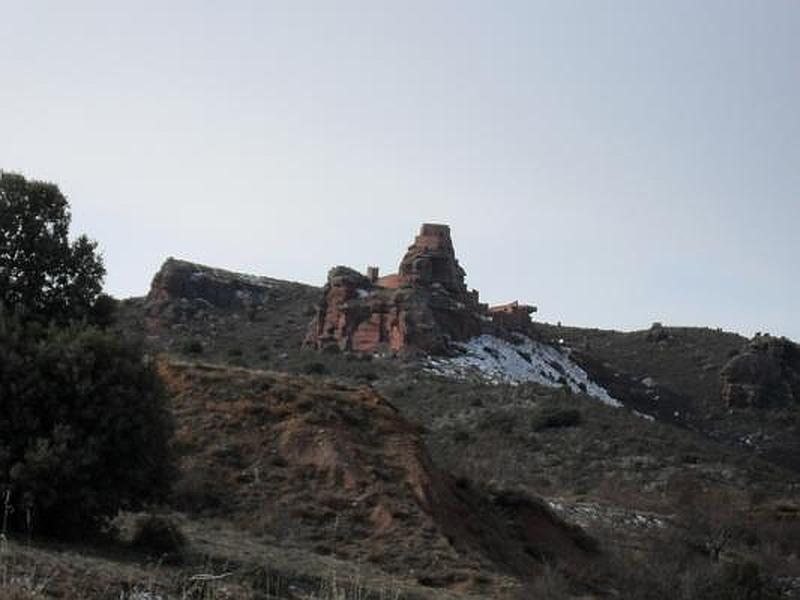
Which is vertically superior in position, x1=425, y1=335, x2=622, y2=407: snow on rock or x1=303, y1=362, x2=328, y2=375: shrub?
x1=425, y1=335, x2=622, y2=407: snow on rock

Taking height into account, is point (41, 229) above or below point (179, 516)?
above

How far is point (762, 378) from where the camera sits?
80125mm

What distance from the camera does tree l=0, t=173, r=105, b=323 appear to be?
63.4 ft

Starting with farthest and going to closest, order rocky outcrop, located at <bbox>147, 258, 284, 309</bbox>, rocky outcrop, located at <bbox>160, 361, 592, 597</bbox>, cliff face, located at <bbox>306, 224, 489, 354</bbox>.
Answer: rocky outcrop, located at <bbox>147, 258, 284, 309</bbox> < cliff face, located at <bbox>306, 224, 489, 354</bbox> < rocky outcrop, located at <bbox>160, 361, 592, 597</bbox>

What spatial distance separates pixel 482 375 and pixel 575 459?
59.9ft

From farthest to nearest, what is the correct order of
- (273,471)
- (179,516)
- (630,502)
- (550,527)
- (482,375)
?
(482,375) < (630,502) < (550,527) < (273,471) < (179,516)

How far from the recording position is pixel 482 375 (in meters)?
67.1

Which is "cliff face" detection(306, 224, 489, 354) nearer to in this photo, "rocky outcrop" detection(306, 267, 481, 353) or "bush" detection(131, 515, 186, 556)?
"rocky outcrop" detection(306, 267, 481, 353)

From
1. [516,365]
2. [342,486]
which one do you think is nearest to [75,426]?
[342,486]

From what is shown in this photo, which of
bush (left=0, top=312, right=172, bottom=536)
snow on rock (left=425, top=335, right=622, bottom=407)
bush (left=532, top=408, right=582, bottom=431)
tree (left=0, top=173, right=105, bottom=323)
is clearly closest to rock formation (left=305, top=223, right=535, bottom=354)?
snow on rock (left=425, top=335, right=622, bottom=407)

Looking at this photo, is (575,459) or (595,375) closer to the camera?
(575,459)

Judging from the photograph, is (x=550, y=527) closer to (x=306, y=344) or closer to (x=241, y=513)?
(x=241, y=513)

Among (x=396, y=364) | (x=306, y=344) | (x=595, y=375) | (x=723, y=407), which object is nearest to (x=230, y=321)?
(x=306, y=344)

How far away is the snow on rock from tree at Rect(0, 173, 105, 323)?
46318 millimetres
